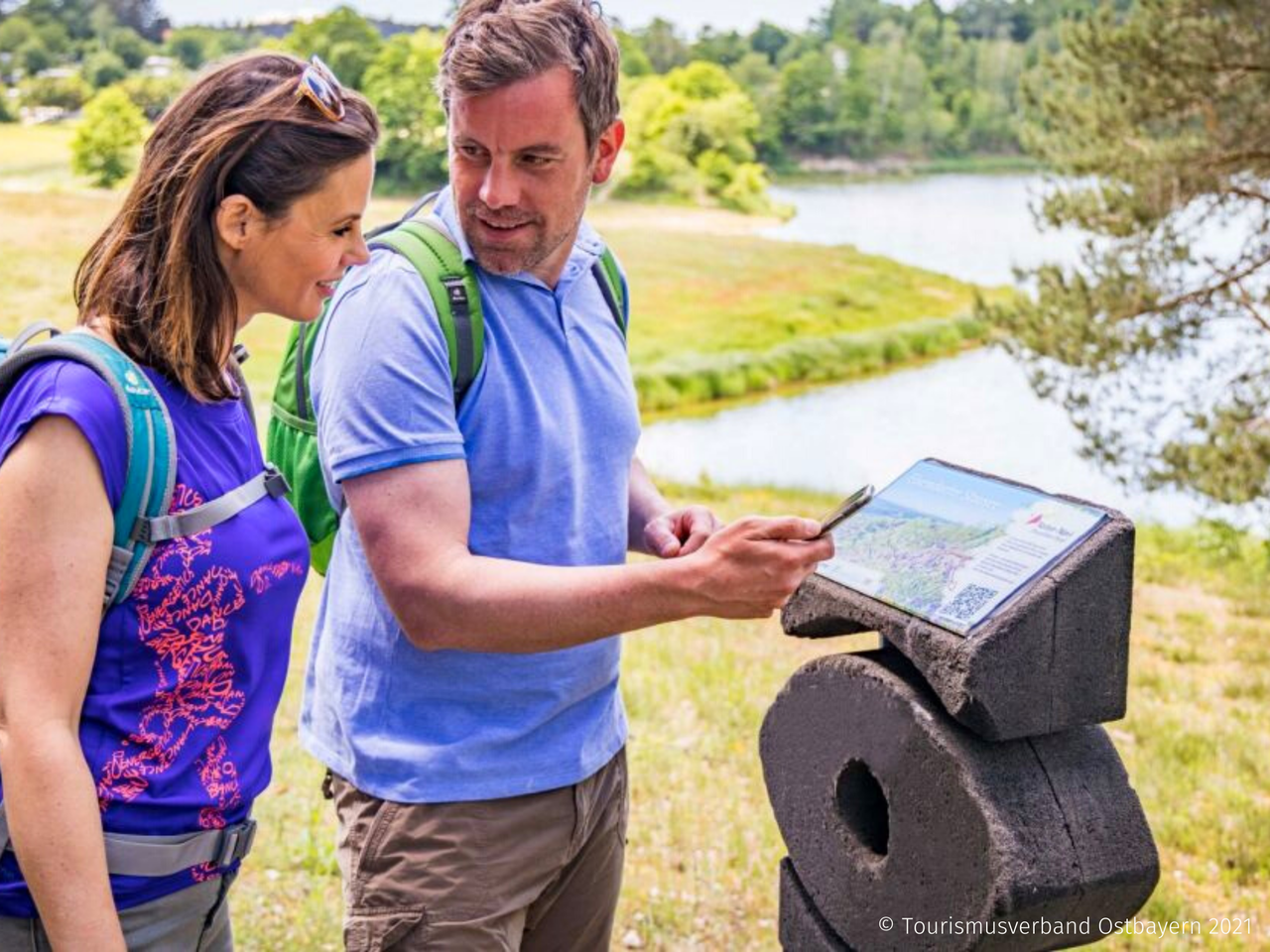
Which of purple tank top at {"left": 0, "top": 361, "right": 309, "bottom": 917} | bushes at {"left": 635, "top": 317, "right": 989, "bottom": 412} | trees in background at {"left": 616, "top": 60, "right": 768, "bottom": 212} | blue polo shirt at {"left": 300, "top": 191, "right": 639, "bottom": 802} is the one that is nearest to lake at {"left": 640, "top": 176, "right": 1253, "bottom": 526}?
bushes at {"left": 635, "top": 317, "right": 989, "bottom": 412}

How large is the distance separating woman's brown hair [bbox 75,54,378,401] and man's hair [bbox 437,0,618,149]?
0.24 meters

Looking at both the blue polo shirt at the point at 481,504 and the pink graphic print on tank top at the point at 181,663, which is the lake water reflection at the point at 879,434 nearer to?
the blue polo shirt at the point at 481,504

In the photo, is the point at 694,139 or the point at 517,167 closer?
the point at 517,167

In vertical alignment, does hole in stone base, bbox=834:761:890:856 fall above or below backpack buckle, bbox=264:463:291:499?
below

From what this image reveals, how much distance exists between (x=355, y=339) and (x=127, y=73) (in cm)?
1432

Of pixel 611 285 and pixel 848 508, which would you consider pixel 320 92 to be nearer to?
pixel 611 285

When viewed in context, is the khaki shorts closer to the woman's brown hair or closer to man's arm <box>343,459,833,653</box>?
man's arm <box>343,459,833,653</box>

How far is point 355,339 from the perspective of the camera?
1.78 meters

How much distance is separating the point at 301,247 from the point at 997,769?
1239 mm

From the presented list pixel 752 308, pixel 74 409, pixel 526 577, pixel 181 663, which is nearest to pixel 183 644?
pixel 181 663

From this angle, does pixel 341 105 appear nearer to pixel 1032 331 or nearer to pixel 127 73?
pixel 1032 331

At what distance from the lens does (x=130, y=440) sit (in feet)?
4.99

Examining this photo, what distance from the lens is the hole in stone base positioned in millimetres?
2342

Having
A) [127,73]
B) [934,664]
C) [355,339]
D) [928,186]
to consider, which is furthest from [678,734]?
[928,186]
